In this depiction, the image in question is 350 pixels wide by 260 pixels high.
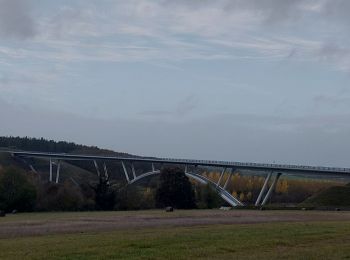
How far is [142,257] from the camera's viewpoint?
20047 millimetres

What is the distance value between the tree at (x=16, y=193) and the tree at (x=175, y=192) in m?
22.4

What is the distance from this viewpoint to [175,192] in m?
105

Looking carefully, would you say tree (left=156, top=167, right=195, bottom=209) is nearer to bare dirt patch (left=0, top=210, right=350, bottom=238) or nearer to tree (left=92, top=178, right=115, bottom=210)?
tree (left=92, top=178, right=115, bottom=210)

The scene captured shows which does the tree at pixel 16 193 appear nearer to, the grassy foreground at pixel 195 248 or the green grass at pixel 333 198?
the green grass at pixel 333 198

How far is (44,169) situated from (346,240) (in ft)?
560

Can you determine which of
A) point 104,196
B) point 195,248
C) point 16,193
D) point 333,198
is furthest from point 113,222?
point 333,198

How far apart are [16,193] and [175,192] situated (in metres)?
26.2

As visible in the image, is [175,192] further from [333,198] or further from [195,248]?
[195,248]

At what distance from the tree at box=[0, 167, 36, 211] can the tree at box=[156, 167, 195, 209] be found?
22377 millimetres

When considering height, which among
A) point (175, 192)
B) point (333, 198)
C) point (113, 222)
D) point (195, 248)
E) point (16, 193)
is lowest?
point (195, 248)

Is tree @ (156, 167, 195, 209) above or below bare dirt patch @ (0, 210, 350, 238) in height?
above

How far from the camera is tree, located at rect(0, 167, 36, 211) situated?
9156 centimetres

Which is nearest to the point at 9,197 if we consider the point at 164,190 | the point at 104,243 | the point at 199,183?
the point at 164,190

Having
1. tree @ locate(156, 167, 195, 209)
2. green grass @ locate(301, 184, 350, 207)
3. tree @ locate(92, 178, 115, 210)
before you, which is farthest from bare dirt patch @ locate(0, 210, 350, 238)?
tree @ locate(156, 167, 195, 209)
